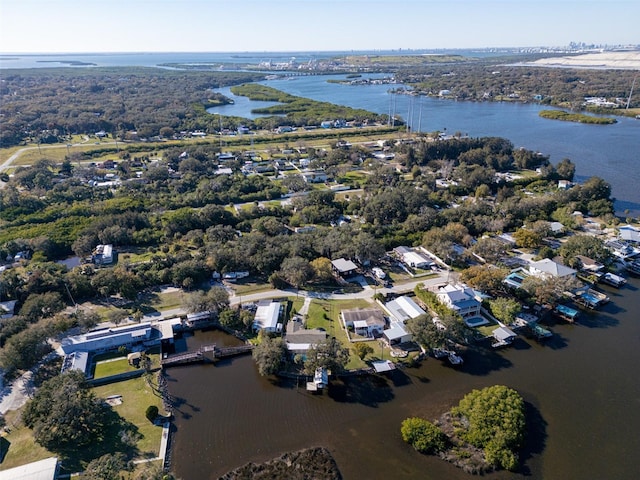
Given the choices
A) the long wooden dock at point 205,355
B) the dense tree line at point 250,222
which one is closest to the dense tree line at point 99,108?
the dense tree line at point 250,222

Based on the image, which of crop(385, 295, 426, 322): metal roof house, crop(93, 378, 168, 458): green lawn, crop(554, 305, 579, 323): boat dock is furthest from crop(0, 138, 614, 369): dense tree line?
crop(93, 378, 168, 458): green lawn

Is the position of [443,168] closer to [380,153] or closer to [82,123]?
[380,153]

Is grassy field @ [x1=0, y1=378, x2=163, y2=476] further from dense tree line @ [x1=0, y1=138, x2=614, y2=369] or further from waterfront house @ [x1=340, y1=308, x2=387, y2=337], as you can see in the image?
waterfront house @ [x1=340, y1=308, x2=387, y2=337]

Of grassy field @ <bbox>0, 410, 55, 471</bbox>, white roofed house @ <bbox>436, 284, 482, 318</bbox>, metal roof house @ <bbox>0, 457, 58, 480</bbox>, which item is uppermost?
white roofed house @ <bbox>436, 284, 482, 318</bbox>

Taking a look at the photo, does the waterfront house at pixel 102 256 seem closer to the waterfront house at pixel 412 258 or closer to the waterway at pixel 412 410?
the waterway at pixel 412 410

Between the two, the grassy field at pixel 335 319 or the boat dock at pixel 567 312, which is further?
the boat dock at pixel 567 312

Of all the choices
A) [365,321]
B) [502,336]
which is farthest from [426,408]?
[502,336]
